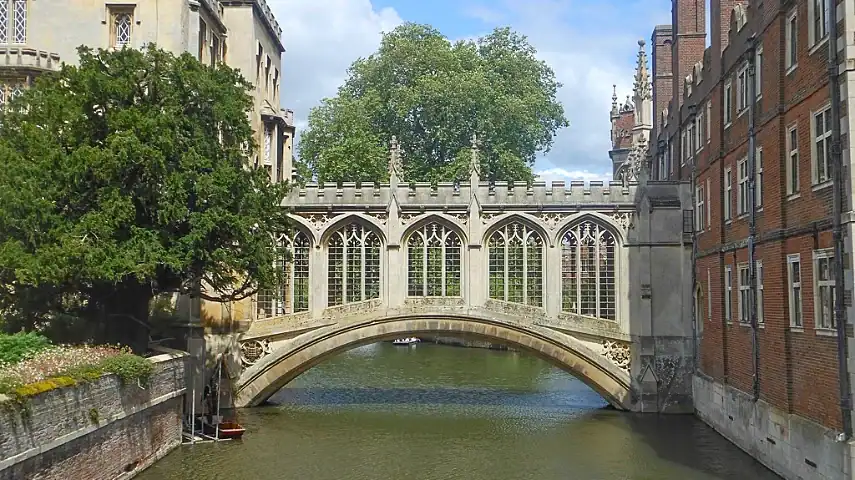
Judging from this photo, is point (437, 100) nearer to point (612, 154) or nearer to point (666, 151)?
point (666, 151)

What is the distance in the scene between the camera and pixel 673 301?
2400 centimetres

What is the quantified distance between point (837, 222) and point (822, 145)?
1641 mm

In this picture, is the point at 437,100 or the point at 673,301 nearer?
the point at 673,301

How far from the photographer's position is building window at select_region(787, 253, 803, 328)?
1507 cm

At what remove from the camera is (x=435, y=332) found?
79.6 ft

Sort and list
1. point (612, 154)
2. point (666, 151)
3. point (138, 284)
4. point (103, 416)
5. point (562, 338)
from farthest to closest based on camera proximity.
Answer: point (612, 154) < point (666, 151) < point (562, 338) < point (138, 284) < point (103, 416)

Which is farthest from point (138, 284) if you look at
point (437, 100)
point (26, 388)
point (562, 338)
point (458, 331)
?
point (437, 100)

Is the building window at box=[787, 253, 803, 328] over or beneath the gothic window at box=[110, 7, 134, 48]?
beneath

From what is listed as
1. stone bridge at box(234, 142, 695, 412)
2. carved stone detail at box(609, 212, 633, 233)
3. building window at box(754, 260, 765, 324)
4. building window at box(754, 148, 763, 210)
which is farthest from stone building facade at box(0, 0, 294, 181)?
building window at box(754, 260, 765, 324)

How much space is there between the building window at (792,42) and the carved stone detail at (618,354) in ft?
33.3

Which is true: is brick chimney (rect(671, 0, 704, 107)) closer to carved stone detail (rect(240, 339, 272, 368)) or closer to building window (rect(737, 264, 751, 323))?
building window (rect(737, 264, 751, 323))

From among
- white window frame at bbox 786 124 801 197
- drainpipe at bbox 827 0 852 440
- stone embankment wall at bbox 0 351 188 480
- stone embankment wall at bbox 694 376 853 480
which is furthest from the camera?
white window frame at bbox 786 124 801 197

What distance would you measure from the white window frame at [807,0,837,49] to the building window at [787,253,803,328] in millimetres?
3494

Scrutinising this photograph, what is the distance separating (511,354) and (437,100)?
1405 centimetres
